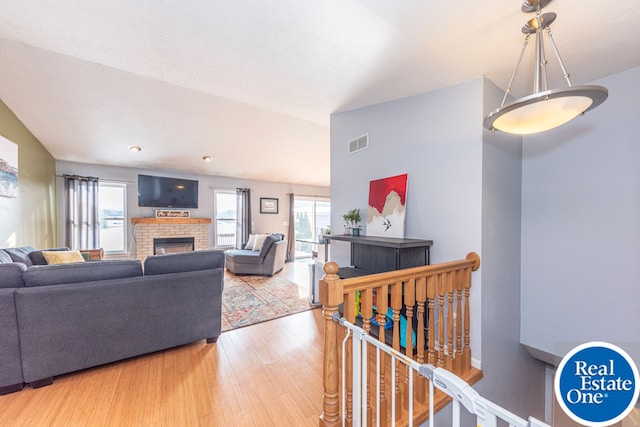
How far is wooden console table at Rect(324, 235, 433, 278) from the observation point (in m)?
2.11

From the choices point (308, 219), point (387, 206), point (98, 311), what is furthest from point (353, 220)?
point (308, 219)

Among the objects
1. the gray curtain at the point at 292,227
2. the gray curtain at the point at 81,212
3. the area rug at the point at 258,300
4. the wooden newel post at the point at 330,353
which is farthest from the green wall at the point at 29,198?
the gray curtain at the point at 292,227

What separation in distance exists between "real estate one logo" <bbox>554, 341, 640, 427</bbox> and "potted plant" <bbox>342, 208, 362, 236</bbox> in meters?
2.12

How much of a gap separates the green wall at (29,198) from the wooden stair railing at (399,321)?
4.18 meters

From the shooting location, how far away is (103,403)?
5.41ft

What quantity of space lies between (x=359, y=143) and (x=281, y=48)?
1.41 metres

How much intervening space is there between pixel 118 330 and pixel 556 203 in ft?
12.9

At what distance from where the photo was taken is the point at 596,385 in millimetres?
628

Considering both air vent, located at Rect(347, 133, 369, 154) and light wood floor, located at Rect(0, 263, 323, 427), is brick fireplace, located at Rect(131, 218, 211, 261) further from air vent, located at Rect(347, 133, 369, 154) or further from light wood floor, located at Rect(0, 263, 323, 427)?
air vent, located at Rect(347, 133, 369, 154)

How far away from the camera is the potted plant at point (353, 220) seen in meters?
2.75

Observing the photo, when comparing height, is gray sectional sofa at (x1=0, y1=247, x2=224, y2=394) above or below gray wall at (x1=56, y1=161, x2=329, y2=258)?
below

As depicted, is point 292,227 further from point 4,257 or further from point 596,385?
point 596,385

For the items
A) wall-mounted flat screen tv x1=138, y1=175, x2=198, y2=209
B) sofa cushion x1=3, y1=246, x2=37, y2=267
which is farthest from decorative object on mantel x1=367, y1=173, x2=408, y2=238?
wall-mounted flat screen tv x1=138, y1=175, x2=198, y2=209

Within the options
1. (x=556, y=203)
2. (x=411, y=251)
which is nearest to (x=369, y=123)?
(x=411, y=251)
